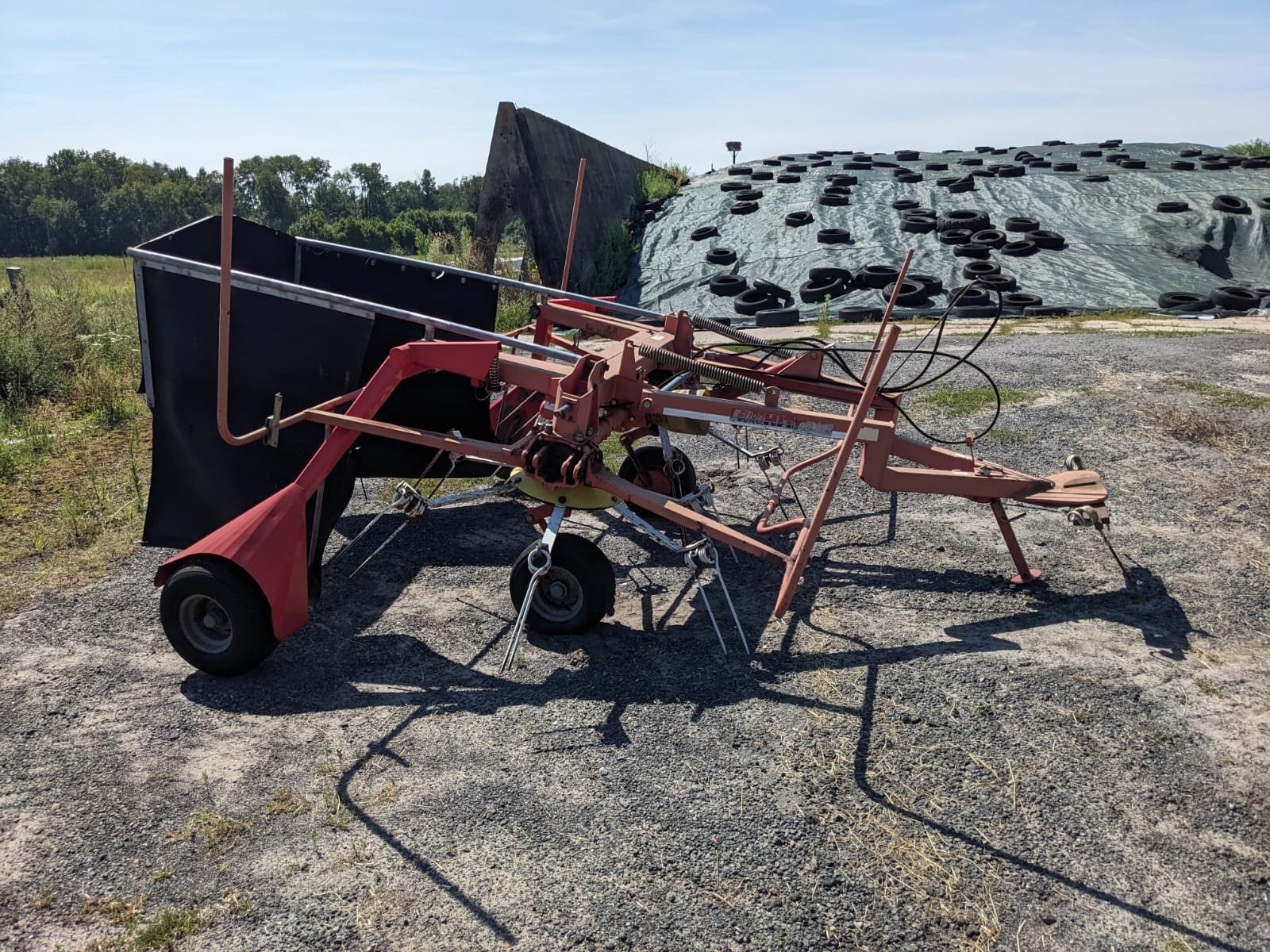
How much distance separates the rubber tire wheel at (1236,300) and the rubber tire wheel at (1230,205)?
140 inches

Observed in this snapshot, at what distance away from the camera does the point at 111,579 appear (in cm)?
635

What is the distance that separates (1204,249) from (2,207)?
71.4 metres

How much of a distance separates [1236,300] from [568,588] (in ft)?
45.5

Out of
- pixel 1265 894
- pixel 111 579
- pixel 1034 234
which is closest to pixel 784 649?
pixel 1265 894

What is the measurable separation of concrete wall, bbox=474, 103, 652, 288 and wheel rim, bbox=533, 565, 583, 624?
12597mm

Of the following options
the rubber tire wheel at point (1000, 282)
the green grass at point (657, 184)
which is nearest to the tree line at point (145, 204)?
the green grass at point (657, 184)

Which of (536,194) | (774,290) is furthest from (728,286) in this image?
(536,194)

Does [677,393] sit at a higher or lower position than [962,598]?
higher

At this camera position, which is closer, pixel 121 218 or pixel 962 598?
pixel 962 598

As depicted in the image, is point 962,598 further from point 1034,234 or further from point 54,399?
point 1034,234

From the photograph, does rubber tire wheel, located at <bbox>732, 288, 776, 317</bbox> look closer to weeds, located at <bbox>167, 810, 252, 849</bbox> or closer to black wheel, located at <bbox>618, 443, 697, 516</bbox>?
black wheel, located at <bbox>618, 443, 697, 516</bbox>

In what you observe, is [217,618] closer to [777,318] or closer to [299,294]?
[299,294]

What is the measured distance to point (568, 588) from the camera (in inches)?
208

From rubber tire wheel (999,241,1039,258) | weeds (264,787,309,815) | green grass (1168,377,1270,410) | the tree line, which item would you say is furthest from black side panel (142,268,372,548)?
the tree line
